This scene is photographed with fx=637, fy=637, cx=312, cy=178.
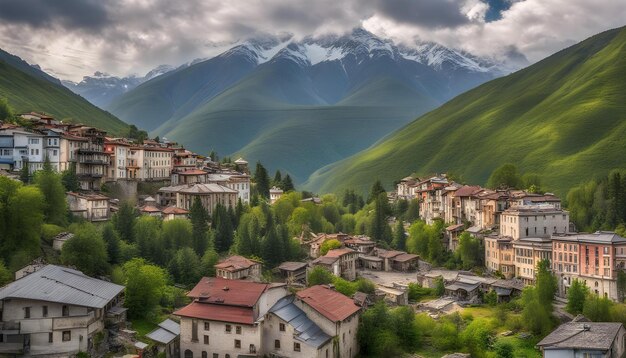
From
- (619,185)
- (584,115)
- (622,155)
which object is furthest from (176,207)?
(584,115)

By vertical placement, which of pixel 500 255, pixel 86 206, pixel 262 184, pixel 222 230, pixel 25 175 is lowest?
pixel 500 255

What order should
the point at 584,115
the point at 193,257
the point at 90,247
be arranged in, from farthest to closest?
the point at 584,115 → the point at 193,257 → the point at 90,247

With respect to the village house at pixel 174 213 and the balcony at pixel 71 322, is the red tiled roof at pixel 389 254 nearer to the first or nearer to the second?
the village house at pixel 174 213

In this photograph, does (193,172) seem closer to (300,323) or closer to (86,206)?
(86,206)

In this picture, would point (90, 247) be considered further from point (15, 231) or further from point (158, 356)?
point (158, 356)

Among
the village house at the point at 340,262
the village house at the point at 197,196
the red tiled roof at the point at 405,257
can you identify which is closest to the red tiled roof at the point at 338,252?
the village house at the point at 340,262

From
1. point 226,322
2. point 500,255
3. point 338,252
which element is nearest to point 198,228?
point 338,252
